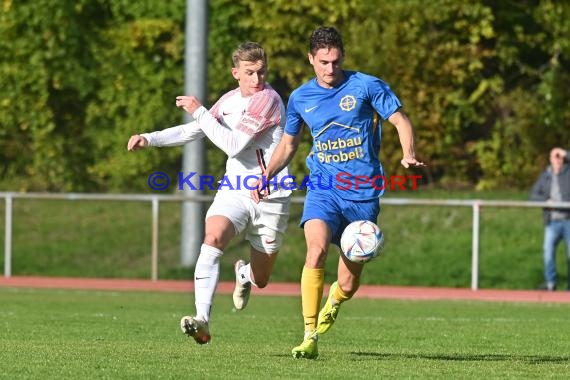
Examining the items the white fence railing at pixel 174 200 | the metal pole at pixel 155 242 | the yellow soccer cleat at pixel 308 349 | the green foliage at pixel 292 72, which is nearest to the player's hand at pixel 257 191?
the yellow soccer cleat at pixel 308 349

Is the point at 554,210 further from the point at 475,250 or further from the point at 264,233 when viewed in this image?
the point at 264,233

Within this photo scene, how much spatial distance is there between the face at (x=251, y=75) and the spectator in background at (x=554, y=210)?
31.4ft

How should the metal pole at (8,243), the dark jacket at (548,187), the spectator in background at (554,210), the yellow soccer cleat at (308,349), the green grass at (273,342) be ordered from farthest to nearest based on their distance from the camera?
1. the metal pole at (8,243)
2. the dark jacket at (548,187)
3. the spectator in background at (554,210)
4. the yellow soccer cleat at (308,349)
5. the green grass at (273,342)

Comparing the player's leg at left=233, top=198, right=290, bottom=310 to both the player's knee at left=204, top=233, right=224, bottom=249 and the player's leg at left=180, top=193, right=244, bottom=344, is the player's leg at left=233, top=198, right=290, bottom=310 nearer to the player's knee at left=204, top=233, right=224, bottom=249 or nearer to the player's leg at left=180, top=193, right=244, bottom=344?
the player's leg at left=180, top=193, right=244, bottom=344

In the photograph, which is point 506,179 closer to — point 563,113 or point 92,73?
point 563,113

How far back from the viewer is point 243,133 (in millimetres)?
9609

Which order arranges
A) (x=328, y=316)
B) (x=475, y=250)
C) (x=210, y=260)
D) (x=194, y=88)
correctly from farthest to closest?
(x=194, y=88) → (x=475, y=250) → (x=328, y=316) → (x=210, y=260)

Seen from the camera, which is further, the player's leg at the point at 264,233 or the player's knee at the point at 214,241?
the player's leg at the point at 264,233

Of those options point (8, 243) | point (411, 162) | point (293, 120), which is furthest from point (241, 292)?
point (8, 243)

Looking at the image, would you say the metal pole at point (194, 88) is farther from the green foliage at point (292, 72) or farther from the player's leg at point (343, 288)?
the player's leg at point (343, 288)

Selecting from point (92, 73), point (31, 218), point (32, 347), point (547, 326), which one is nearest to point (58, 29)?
point (92, 73)

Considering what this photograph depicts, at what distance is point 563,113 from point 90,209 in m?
8.43

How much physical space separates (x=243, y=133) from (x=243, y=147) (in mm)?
95

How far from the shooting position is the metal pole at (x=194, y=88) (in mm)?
20547
